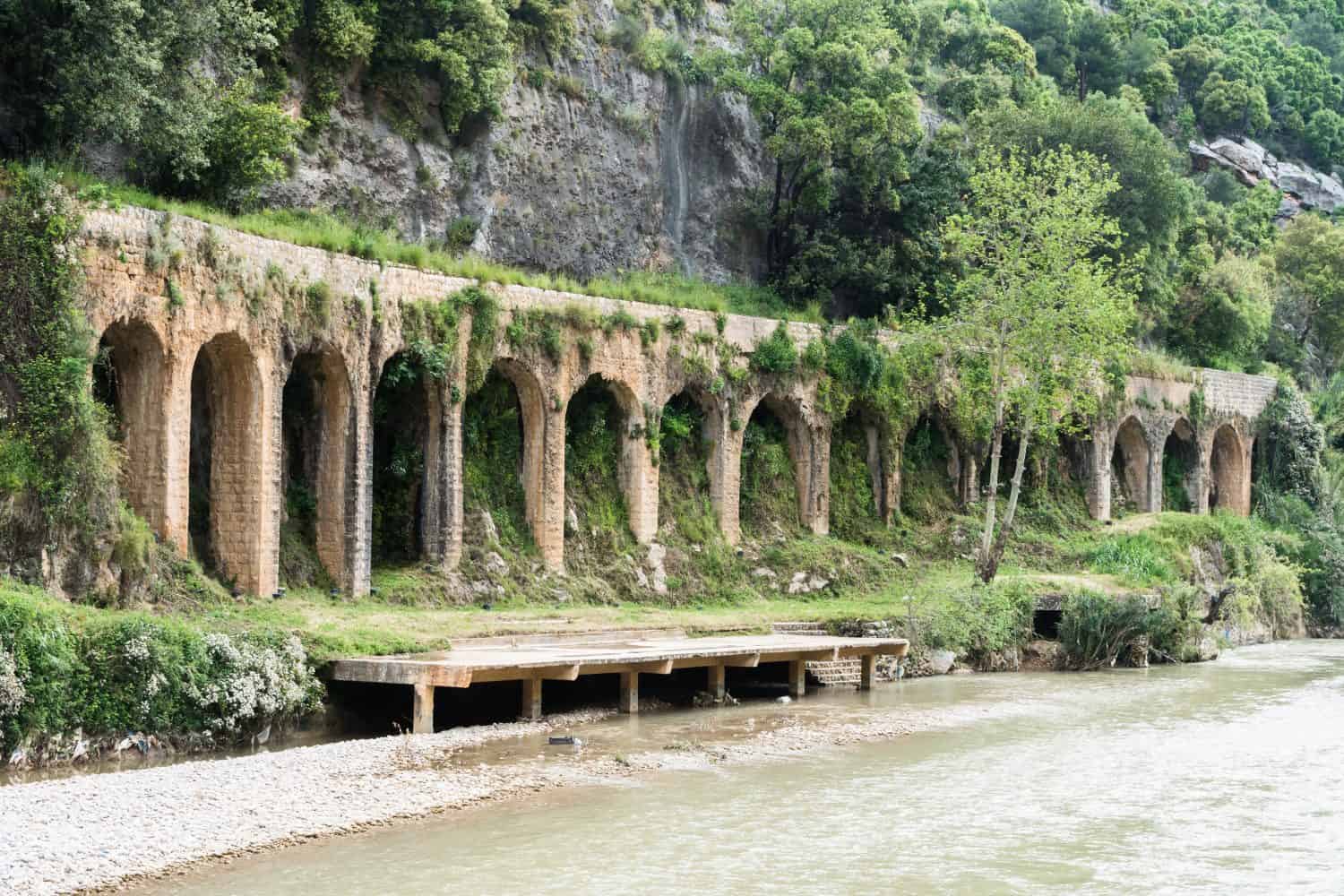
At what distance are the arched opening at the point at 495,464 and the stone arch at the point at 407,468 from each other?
1118 mm

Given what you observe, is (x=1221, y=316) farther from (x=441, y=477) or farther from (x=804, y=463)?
(x=441, y=477)

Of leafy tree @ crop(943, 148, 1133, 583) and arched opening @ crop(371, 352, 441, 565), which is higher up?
leafy tree @ crop(943, 148, 1133, 583)

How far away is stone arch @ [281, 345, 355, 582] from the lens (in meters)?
23.8

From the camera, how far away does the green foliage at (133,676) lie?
48.2ft

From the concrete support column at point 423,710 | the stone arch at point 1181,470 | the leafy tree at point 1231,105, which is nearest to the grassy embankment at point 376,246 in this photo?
the concrete support column at point 423,710

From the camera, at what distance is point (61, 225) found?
18.9 m

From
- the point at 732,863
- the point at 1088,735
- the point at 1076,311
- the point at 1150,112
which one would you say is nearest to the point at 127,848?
the point at 732,863

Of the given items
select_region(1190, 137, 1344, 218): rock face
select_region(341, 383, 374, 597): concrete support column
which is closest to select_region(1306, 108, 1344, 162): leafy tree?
select_region(1190, 137, 1344, 218): rock face

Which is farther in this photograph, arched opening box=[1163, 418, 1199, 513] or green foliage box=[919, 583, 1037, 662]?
arched opening box=[1163, 418, 1199, 513]

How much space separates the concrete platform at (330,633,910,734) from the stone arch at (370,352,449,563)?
4057mm

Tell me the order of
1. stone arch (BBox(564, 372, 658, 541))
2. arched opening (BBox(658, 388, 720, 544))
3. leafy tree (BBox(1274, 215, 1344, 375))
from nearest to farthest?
stone arch (BBox(564, 372, 658, 541)), arched opening (BBox(658, 388, 720, 544)), leafy tree (BBox(1274, 215, 1344, 375))

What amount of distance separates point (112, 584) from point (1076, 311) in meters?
19.6

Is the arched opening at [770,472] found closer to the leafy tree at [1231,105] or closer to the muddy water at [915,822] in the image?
the muddy water at [915,822]

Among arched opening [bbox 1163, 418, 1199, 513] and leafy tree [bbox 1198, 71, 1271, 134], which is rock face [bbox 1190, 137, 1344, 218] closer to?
leafy tree [bbox 1198, 71, 1271, 134]
